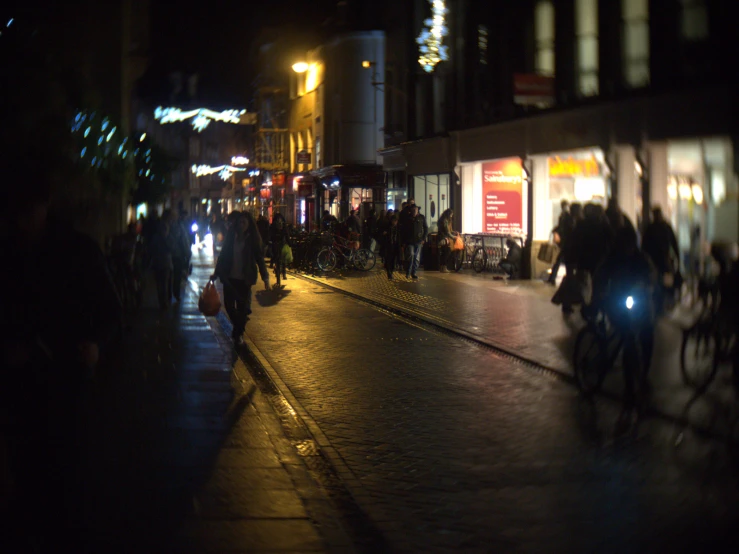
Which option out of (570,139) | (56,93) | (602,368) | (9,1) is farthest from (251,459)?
(570,139)

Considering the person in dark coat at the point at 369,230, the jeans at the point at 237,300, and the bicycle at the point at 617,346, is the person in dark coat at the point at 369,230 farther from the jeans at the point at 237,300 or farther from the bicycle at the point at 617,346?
the bicycle at the point at 617,346

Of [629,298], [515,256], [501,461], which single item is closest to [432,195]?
[515,256]

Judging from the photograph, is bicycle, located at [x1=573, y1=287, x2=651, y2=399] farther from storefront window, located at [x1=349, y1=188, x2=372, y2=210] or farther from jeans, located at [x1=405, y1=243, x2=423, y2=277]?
storefront window, located at [x1=349, y1=188, x2=372, y2=210]

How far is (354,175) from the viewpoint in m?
45.6

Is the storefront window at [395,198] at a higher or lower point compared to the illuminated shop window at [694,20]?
lower

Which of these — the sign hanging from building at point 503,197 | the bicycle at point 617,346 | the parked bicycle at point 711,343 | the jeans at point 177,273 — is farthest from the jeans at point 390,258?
the bicycle at point 617,346

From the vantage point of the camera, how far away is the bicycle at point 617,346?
9.41m

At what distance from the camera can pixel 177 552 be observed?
5164mm

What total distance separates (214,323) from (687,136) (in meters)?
9.43

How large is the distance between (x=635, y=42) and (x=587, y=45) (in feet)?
7.33

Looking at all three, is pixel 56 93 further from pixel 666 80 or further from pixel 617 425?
pixel 666 80

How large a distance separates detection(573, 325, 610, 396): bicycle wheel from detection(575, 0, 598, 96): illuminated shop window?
13.4 meters

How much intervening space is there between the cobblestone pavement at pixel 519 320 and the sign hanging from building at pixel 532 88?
4.41 metres

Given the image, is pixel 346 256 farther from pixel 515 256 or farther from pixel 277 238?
pixel 515 256
